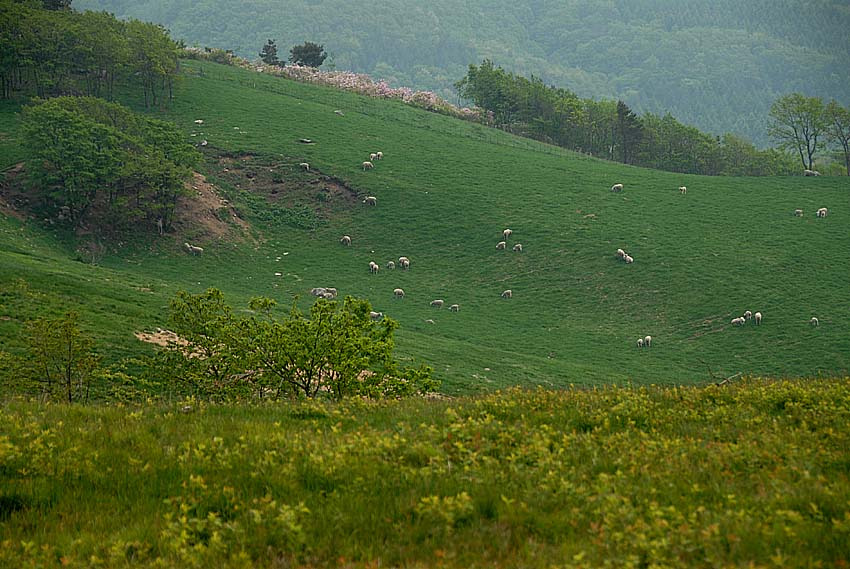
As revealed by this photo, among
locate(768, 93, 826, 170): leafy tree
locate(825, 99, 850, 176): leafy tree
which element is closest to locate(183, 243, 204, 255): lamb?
locate(768, 93, 826, 170): leafy tree

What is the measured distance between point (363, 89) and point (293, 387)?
305 ft

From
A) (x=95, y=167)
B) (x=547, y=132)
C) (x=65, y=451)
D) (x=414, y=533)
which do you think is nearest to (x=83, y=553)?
(x=65, y=451)

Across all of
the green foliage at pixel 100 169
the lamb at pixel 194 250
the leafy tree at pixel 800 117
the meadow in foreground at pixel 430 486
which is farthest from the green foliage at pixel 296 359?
the leafy tree at pixel 800 117

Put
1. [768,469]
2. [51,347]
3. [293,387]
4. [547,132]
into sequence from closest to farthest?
1. [768,469]
2. [293,387]
3. [51,347]
4. [547,132]

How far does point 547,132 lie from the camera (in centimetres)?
11188

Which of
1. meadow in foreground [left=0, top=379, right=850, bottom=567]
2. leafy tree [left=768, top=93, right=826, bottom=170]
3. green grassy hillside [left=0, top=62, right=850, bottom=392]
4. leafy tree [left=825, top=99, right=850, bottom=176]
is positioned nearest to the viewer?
meadow in foreground [left=0, top=379, right=850, bottom=567]

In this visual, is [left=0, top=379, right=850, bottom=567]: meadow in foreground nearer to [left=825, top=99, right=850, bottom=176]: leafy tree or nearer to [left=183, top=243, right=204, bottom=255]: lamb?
[left=183, top=243, right=204, bottom=255]: lamb

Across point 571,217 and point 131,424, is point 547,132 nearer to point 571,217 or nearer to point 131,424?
point 571,217

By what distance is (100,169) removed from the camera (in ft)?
170

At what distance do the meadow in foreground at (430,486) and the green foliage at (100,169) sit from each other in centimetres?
4492

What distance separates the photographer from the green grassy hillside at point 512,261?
40125 millimetres

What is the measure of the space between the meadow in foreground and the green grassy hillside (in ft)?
62.2

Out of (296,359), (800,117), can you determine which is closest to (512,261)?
(296,359)

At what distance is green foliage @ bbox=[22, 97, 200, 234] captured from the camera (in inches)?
2046
